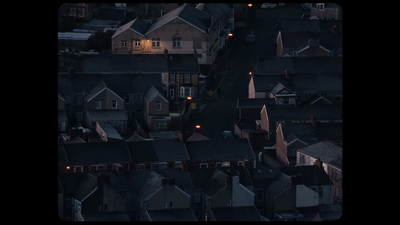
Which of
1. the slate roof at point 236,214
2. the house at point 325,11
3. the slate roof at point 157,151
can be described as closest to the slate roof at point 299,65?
the slate roof at point 157,151

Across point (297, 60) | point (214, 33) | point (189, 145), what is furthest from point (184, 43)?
point (189, 145)

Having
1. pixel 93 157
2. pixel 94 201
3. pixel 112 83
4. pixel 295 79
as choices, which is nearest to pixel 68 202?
pixel 94 201

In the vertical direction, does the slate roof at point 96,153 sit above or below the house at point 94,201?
above

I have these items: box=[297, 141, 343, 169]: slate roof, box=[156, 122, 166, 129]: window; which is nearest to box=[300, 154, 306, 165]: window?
box=[297, 141, 343, 169]: slate roof

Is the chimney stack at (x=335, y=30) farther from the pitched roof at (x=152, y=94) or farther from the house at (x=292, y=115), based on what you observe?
the pitched roof at (x=152, y=94)

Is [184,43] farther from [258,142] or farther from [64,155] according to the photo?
[64,155]

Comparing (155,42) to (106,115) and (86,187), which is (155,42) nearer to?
(106,115)
